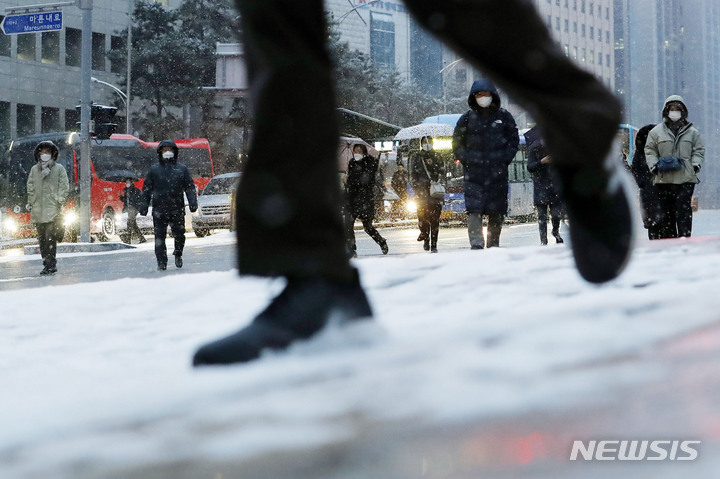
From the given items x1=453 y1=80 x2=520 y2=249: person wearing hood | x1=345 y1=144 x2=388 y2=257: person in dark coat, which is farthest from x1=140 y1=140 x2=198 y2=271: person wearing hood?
x1=453 y1=80 x2=520 y2=249: person wearing hood

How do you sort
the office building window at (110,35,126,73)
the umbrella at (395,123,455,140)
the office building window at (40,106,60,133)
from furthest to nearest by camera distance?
the office building window at (40,106,60,133) → the office building window at (110,35,126,73) → the umbrella at (395,123,455,140)

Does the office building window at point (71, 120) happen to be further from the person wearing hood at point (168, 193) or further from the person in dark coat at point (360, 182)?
the person wearing hood at point (168, 193)

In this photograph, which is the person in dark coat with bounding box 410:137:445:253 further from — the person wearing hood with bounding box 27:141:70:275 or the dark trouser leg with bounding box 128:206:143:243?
A: the dark trouser leg with bounding box 128:206:143:243

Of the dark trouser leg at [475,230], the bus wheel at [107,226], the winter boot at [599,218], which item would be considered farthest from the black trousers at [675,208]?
the bus wheel at [107,226]

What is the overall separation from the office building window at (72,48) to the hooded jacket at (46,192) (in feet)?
104

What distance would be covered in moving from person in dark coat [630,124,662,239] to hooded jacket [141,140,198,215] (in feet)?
15.5

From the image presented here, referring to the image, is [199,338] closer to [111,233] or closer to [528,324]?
[528,324]

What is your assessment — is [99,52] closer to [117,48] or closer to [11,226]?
[117,48]

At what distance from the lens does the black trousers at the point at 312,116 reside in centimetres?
144

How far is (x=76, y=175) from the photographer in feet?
76.9

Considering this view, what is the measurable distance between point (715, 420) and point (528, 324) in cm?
57

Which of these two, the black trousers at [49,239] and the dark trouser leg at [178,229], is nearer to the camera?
the black trousers at [49,239]

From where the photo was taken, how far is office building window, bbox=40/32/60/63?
132ft

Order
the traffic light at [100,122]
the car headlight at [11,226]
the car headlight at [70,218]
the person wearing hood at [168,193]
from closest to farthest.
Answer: the person wearing hood at [168,193] < the traffic light at [100,122] < the car headlight at [70,218] < the car headlight at [11,226]
